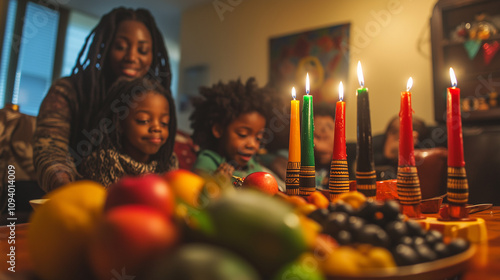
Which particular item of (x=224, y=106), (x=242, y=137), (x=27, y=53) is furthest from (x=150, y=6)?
(x=242, y=137)

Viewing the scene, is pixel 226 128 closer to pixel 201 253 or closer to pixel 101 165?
pixel 101 165

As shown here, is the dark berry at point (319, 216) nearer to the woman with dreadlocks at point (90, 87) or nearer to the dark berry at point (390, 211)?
the dark berry at point (390, 211)

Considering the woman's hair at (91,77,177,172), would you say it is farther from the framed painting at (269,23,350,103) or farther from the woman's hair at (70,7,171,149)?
the framed painting at (269,23,350,103)

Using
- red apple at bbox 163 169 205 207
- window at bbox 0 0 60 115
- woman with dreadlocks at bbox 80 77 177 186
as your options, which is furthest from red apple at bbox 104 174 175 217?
window at bbox 0 0 60 115

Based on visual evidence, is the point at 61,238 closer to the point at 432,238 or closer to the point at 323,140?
the point at 432,238

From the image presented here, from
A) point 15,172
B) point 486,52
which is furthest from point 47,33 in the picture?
point 486,52

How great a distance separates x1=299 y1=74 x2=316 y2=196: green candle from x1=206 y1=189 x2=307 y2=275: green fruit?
0.39 metres

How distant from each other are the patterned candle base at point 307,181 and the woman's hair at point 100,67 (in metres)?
1.08

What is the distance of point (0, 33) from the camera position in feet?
10.7

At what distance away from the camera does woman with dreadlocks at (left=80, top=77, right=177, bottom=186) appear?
125cm


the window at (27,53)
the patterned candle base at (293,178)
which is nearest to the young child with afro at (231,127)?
the patterned candle base at (293,178)

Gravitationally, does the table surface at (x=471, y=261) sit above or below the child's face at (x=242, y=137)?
below

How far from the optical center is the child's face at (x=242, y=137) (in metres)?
1.46

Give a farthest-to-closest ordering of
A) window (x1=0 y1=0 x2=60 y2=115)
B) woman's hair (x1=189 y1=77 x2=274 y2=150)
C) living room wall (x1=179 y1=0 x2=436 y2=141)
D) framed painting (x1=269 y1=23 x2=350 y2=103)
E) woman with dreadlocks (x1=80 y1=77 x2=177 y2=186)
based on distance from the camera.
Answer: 1. window (x1=0 y1=0 x2=60 y2=115)
2. framed painting (x1=269 y1=23 x2=350 y2=103)
3. living room wall (x1=179 y1=0 x2=436 y2=141)
4. woman's hair (x1=189 y1=77 x2=274 y2=150)
5. woman with dreadlocks (x1=80 y1=77 x2=177 y2=186)
